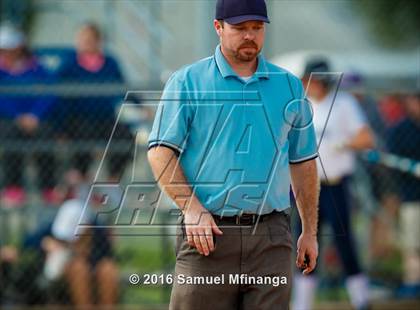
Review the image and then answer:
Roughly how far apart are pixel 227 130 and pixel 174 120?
0.24 m

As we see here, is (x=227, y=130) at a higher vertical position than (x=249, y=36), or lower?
lower

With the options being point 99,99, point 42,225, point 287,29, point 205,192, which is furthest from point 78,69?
point 205,192

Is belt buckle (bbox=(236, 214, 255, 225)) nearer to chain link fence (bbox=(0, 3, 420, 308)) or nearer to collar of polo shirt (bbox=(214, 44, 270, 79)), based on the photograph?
collar of polo shirt (bbox=(214, 44, 270, 79))

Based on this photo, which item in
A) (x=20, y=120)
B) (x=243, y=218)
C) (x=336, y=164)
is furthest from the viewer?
(x=20, y=120)

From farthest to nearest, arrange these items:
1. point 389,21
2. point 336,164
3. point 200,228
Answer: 1. point 389,21
2. point 336,164
3. point 200,228

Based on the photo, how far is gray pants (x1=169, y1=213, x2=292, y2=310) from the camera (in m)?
4.96

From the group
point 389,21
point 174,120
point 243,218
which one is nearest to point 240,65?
point 174,120

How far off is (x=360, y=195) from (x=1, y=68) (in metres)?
3.43

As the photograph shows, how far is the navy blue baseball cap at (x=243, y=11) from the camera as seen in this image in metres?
4.92

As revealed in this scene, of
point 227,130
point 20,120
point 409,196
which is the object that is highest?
point 227,130

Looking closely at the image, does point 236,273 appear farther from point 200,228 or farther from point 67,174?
point 67,174

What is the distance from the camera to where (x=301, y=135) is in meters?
5.18

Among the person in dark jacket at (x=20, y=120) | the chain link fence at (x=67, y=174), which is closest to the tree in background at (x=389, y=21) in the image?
the chain link fence at (x=67, y=174)

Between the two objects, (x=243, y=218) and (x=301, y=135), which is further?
(x=301, y=135)
